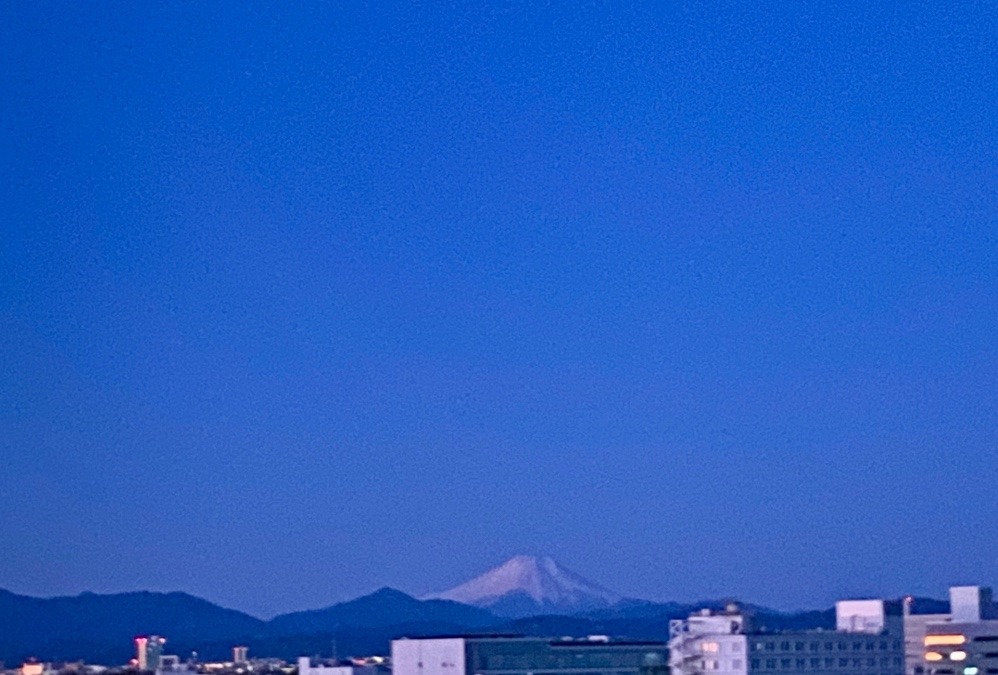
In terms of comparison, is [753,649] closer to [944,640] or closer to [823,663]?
[823,663]

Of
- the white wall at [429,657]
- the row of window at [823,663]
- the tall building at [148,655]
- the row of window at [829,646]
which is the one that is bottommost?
the row of window at [823,663]

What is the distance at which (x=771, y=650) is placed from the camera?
1777 inches

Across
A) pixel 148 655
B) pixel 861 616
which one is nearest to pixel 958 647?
pixel 861 616

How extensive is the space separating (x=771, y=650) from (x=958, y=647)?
43.5 ft

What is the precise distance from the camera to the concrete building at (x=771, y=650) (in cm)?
4491

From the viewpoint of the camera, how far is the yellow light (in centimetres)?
5656

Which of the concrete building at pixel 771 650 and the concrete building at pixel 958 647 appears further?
the concrete building at pixel 958 647

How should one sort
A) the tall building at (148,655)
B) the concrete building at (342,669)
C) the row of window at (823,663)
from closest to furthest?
the row of window at (823,663), the concrete building at (342,669), the tall building at (148,655)

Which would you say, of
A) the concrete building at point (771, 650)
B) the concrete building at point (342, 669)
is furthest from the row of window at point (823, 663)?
the concrete building at point (342, 669)

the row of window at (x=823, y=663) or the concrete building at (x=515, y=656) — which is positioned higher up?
the concrete building at (x=515, y=656)

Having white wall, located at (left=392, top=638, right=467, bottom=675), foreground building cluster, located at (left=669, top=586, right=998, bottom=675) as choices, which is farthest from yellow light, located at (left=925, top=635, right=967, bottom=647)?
white wall, located at (left=392, top=638, right=467, bottom=675)

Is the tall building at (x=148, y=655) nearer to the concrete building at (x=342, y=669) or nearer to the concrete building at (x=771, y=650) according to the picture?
the concrete building at (x=342, y=669)

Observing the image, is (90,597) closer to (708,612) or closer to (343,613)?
(343,613)

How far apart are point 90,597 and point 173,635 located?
480 inches
